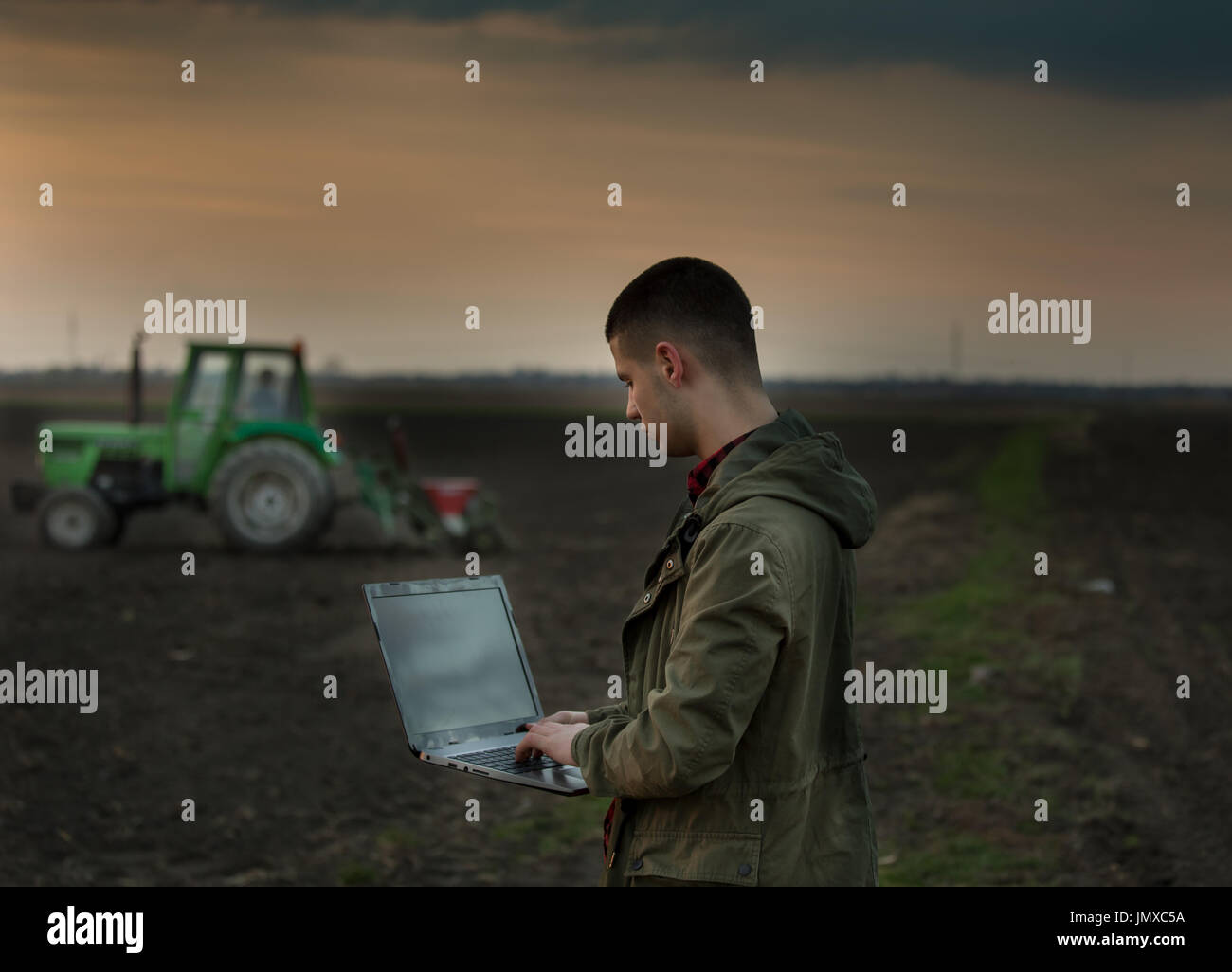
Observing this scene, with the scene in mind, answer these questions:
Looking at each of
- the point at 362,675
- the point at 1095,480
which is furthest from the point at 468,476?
the point at 362,675

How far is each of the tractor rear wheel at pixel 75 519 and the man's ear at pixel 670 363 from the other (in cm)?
1424

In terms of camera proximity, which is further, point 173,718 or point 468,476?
point 468,476

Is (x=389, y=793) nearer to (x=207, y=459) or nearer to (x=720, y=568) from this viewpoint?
(x=720, y=568)

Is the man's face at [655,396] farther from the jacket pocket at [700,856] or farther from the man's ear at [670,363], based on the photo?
the jacket pocket at [700,856]

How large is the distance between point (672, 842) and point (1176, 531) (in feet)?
55.4

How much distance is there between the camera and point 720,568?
2.21m

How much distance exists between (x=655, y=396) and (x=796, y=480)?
1.13 ft

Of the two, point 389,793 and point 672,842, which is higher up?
point 672,842

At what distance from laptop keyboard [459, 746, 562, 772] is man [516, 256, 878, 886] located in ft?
0.11

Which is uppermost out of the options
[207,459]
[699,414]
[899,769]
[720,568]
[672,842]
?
[207,459]

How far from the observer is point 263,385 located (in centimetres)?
1539

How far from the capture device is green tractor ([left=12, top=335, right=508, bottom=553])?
14.8 metres

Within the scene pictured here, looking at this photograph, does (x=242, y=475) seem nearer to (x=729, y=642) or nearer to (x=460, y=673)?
(x=460, y=673)
